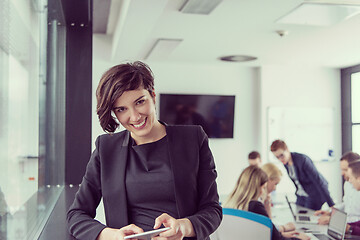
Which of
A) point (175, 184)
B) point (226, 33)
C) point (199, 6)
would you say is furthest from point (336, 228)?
point (175, 184)

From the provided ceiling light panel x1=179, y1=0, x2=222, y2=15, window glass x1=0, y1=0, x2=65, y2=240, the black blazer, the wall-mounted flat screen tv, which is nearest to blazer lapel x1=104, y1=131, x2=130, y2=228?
the black blazer

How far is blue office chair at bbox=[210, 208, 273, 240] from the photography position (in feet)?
9.16

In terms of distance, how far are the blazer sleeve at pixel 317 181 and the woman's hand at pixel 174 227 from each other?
405 cm

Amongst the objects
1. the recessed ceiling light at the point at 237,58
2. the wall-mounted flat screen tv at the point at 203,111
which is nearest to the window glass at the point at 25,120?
the recessed ceiling light at the point at 237,58

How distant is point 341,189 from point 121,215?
7.20m

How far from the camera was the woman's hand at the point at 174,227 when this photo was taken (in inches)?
40.9

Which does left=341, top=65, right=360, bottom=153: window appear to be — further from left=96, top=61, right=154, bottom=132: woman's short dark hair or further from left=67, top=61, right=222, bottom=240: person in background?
left=96, top=61, right=154, bottom=132: woman's short dark hair

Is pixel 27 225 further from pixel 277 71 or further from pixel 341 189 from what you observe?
pixel 341 189

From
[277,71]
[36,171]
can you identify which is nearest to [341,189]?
[277,71]

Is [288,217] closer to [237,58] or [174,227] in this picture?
[237,58]

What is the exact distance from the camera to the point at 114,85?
1114 mm

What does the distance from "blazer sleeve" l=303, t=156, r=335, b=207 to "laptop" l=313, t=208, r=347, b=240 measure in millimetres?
1133

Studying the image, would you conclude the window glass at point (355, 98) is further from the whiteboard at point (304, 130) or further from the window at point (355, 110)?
the whiteboard at point (304, 130)

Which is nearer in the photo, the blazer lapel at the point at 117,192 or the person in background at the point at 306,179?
the blazer lapel at the point at 117,192
